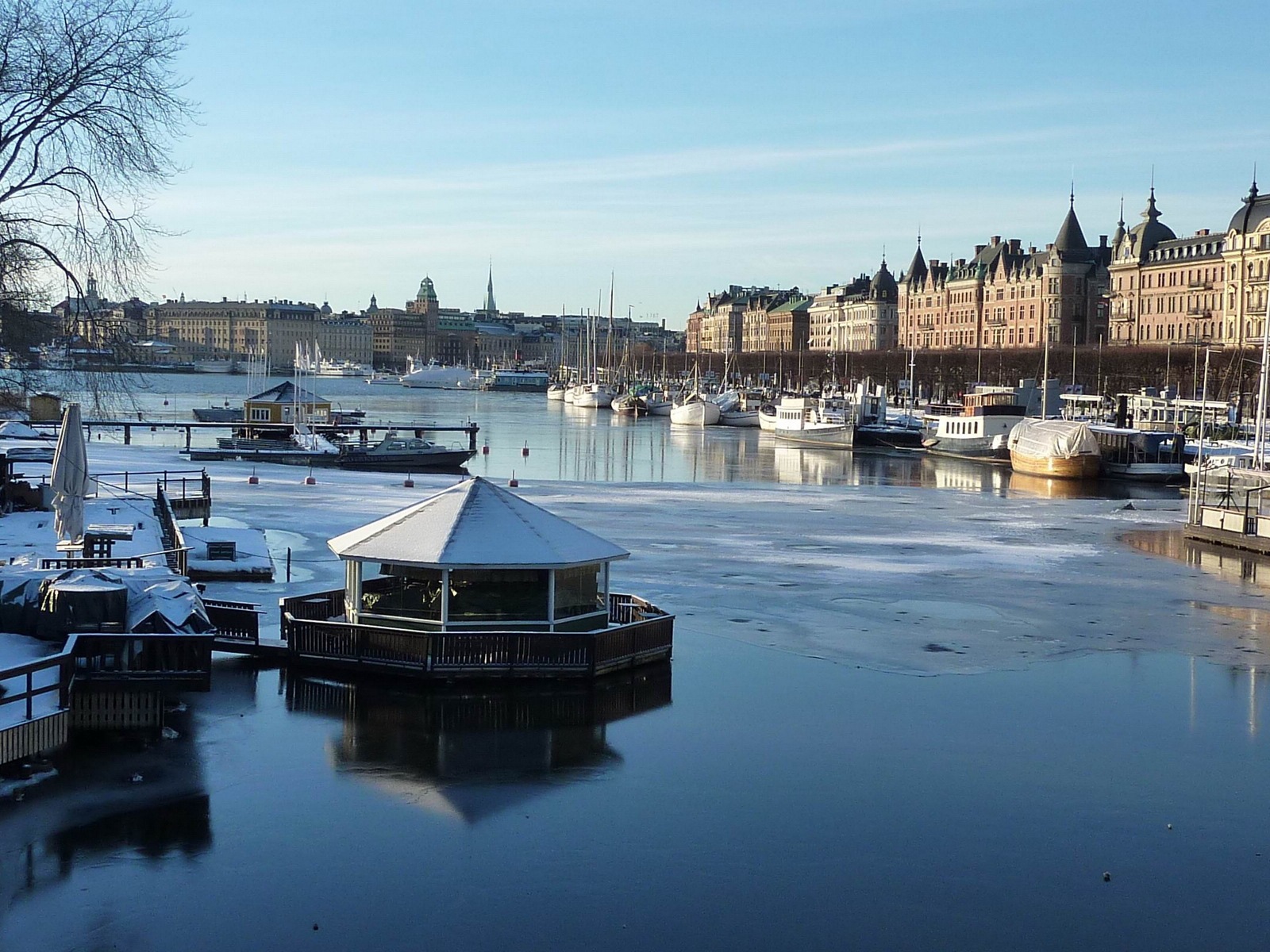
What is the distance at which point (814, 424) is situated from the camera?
306 ft

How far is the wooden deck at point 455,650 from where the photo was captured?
19.0 metres

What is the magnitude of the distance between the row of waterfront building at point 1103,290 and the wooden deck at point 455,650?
96.7 meters

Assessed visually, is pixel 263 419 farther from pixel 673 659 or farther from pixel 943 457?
pixel 673 659

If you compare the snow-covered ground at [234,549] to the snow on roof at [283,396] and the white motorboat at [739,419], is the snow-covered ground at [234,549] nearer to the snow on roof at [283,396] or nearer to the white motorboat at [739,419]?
the snow on roof at [283,396]

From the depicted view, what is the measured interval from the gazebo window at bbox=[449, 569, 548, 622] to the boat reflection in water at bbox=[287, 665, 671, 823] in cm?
113

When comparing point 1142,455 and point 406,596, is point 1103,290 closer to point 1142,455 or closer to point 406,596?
point 1142,455

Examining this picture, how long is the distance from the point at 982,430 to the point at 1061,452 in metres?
13.9

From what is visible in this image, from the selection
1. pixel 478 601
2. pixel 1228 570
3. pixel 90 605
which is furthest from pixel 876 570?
pixel 90 605

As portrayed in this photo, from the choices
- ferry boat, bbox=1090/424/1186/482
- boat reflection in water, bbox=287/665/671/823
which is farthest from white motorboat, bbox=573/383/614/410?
boat reflection in water, bbox=287/665/671/823

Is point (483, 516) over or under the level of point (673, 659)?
over

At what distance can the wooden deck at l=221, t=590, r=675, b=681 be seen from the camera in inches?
748

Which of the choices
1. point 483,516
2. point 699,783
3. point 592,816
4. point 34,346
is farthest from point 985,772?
point 34,346

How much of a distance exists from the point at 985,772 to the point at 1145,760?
2010 mm

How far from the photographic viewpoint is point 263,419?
75.5m
